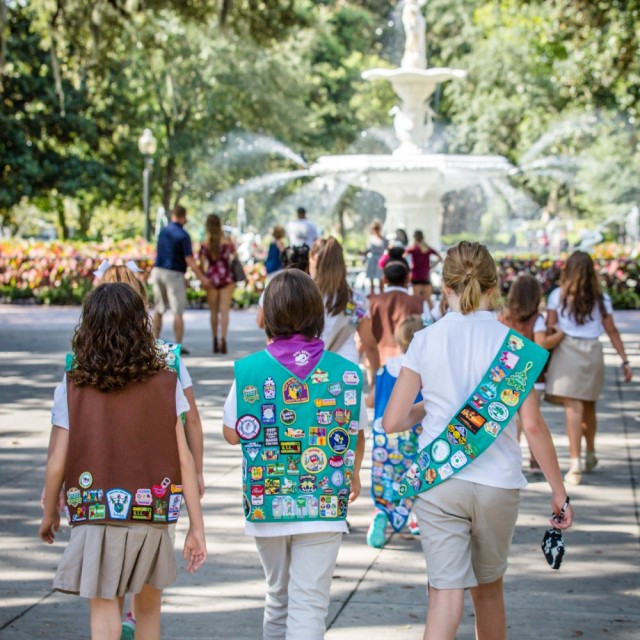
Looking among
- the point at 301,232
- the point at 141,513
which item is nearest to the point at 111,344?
the point at 141,513

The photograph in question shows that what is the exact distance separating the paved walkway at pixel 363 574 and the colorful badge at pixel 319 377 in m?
1.49

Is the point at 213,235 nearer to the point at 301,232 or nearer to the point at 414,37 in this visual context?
the point at 301,232

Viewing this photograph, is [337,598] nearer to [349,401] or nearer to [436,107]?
[349,401]

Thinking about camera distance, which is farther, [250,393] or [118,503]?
[250,393]

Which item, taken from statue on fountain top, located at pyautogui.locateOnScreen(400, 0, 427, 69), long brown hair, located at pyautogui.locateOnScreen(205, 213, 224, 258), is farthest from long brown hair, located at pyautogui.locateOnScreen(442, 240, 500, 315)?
statue on fountain top, located at pyautogui.locateOnScreen(400, 0, 427, 69)

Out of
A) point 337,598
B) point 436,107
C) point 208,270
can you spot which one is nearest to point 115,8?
point 208,270

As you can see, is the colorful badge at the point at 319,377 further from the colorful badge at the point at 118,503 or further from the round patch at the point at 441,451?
the colorful badge at the point at 118,503

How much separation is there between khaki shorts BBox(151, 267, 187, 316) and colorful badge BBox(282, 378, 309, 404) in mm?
10392

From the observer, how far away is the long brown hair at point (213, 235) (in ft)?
49.3

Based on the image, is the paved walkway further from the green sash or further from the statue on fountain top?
the statue on fountain top

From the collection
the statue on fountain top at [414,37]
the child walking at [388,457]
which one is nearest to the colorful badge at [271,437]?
the child walking at [388,457]

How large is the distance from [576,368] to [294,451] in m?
4.60

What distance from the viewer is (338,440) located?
4.27 meters

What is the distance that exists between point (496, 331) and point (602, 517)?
3469 millimetres
